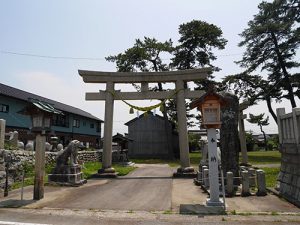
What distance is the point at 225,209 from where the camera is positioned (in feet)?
26.8

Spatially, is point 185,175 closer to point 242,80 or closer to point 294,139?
point 294,139

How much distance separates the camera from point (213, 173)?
857 cm

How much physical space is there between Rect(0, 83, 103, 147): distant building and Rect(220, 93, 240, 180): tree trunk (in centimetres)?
1004

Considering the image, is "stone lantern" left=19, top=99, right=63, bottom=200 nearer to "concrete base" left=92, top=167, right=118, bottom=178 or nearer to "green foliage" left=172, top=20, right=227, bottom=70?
"concrete base" left=92, top=167, right=118, bottom=178

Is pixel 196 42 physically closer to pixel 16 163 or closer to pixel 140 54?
pixel 140 54

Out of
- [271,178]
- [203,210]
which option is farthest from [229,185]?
[271,178]

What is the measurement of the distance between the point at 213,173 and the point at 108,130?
9.91m

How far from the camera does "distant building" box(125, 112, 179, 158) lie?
4069cm

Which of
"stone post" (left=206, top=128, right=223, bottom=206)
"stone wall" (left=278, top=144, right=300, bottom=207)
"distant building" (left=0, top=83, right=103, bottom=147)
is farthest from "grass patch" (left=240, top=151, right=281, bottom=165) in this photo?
"stone post" (left=206, top=128, right=223, bottom=206)

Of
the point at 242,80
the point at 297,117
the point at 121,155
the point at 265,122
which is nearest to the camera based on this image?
the point at 297,117

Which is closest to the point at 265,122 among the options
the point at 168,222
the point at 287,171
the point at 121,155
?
the point at 121,155

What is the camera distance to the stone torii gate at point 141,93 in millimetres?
17297

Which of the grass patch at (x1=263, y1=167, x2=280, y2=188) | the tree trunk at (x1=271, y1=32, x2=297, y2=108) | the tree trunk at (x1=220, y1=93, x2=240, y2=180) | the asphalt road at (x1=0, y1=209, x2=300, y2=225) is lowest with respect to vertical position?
the asphalt road at (x1=0, y1=209, x2=300, y2=225)

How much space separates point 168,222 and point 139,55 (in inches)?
1259
